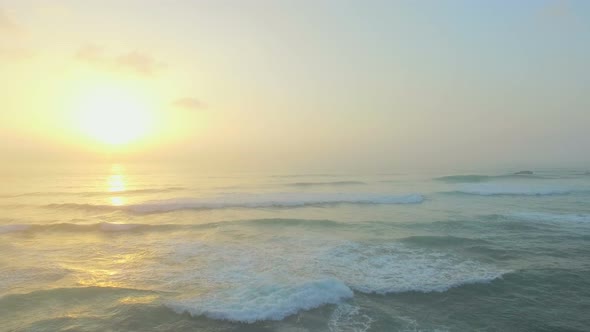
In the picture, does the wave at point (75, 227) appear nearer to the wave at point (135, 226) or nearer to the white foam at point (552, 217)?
the wave at point (135, 226)

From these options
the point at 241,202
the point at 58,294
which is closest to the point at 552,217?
the point at 241,202

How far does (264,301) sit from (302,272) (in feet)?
8.65

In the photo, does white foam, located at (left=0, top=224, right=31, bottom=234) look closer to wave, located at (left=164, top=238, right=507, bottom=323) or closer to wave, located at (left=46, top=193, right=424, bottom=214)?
wave, located at (left=46, top=193, right=424, bottom=214)

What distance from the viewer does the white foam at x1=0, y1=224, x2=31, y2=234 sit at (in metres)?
18.6

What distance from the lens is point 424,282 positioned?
9.93 meters

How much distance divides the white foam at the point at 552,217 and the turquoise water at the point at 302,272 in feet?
0.64

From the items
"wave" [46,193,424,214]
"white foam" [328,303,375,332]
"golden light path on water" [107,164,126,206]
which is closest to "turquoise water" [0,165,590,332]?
"white foam" [328,303,375,332]

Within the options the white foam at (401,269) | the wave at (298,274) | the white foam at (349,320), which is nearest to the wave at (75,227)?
the wave at (298,274)

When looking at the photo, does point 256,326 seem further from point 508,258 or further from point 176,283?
point 508,258

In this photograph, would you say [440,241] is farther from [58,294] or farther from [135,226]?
[135,226]

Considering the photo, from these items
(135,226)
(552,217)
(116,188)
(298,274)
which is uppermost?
(116,188)

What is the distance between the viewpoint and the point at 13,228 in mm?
19203

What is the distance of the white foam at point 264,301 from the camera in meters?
7.88

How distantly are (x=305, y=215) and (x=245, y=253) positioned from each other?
9.97 m
